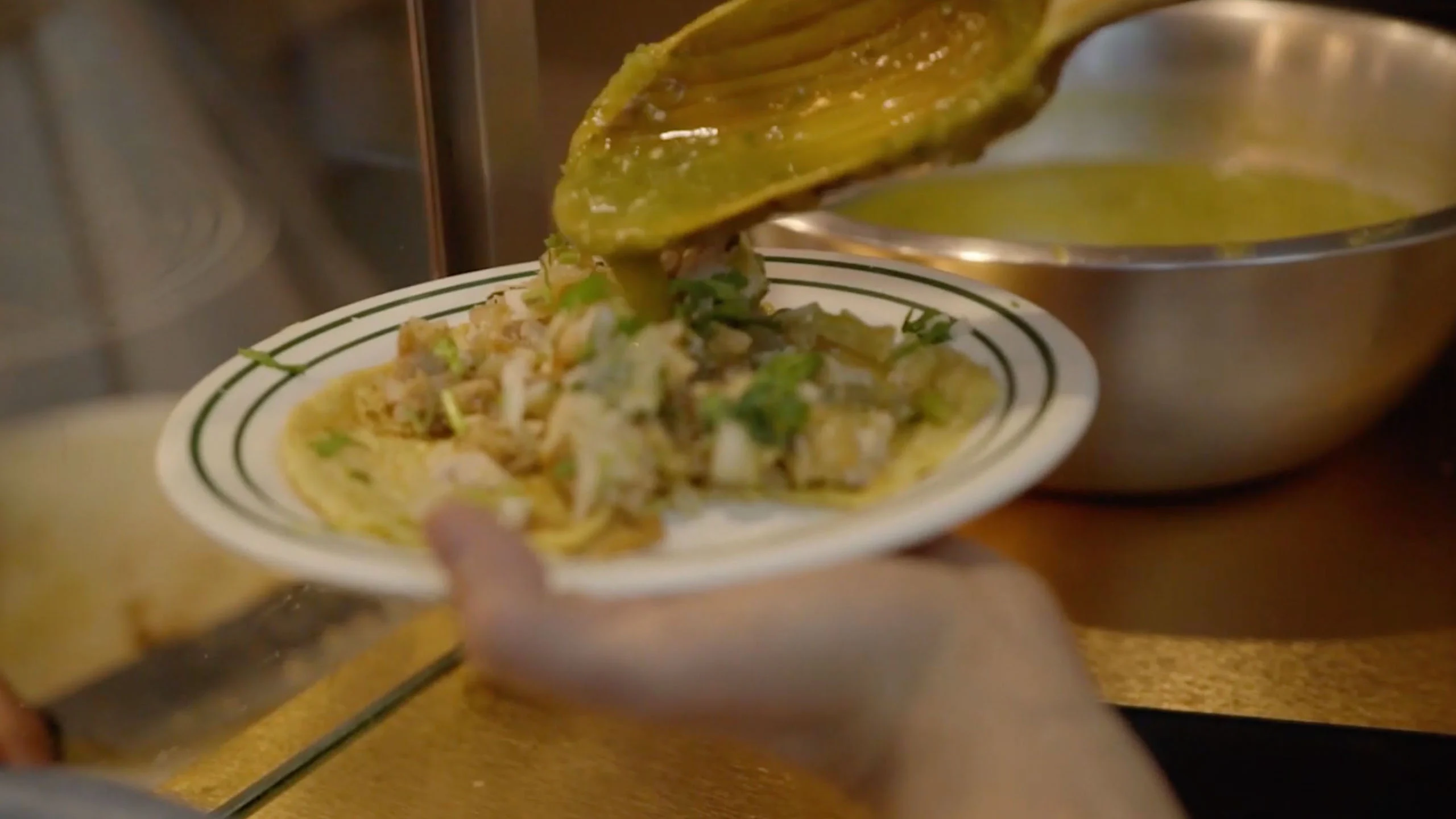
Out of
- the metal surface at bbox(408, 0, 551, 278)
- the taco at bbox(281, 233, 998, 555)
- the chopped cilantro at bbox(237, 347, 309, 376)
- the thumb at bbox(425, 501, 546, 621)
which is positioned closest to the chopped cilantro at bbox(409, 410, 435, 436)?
the taco at bbox(281, 233, 998, 555)

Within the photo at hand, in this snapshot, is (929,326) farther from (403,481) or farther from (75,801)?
(75,801)

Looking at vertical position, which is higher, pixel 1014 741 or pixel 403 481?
pixel 403 481

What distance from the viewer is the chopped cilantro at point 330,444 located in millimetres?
713

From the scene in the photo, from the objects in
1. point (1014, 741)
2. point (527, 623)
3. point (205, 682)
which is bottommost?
point (205, 682)

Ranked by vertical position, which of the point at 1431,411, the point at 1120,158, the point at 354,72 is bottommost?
the point at 1431,411

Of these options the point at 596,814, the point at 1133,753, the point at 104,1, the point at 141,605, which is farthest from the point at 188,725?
the point at 1133,753

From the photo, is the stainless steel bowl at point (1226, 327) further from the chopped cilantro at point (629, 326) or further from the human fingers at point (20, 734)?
the human fingers at point (20, 734)

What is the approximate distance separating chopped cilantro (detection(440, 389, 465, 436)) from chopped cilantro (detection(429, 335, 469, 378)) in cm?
2

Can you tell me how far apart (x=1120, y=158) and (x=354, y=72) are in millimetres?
839

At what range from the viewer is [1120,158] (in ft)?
4.75

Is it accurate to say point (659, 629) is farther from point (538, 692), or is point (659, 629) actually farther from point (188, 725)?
point (188, 725)

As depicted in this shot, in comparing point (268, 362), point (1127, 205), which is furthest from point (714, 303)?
point (1127, 205)

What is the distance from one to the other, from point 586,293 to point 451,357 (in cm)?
9

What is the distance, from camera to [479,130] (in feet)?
4.07
